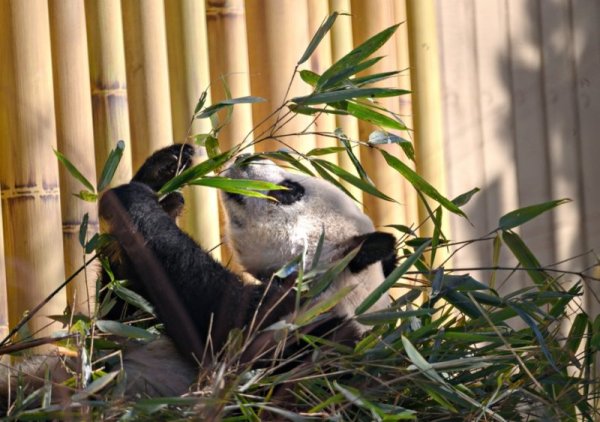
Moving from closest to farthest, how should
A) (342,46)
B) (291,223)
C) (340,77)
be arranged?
(340,77), (291,223), (342,46)

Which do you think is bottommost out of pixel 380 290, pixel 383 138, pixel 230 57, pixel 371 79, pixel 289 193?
pixel 380 290

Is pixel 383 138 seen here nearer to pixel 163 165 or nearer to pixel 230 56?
pixel 163 165

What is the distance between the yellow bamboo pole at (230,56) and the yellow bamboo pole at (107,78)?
33 cm

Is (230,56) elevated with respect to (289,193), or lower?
elevated

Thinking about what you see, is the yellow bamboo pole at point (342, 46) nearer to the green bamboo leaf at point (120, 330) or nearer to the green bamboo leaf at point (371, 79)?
the green bamboo leaf at point (371, 79)

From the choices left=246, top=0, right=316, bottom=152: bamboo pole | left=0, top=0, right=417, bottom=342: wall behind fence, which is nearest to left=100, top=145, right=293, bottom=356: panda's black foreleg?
left=0, top=0, right=417, bottom=342: wall behind fence

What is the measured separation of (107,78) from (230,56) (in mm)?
410

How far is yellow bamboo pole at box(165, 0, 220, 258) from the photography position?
9.36 feet

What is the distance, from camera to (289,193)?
246 centimetres

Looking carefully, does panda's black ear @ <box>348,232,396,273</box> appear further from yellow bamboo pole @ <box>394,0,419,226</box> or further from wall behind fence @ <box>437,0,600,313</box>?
wall behind fence @ <box>437,0,600,313</box>

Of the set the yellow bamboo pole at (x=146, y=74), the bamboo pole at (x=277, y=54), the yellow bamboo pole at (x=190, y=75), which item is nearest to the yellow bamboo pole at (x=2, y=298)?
the yellow bamboo pole at (x=146, y=74)

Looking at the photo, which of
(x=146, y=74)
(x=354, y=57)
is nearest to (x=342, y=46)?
(x=146, y=74)

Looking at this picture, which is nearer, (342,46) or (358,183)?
(358,183)

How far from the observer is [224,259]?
313 cm
